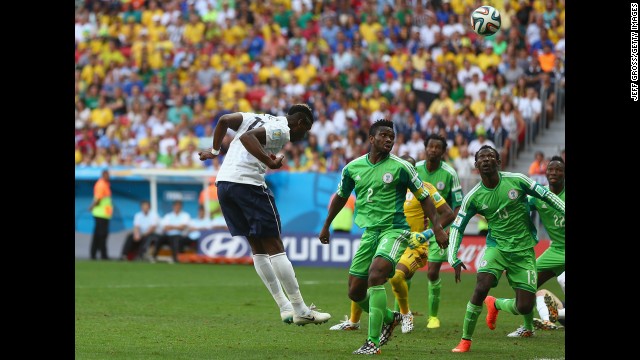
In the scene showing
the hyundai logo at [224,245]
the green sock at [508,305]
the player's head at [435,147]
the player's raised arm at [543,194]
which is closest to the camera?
the player's raised arm at [543,194]

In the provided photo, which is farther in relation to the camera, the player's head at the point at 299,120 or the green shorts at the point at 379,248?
the player's head at the point at 299,120

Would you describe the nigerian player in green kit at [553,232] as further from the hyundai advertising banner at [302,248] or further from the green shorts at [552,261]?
the hyundai advertising banner at [302,248]

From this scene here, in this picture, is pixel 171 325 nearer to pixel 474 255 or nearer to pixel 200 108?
pixel 474 255

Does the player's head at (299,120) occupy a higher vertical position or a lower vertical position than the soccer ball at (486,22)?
lower

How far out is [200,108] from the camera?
29.0 metres

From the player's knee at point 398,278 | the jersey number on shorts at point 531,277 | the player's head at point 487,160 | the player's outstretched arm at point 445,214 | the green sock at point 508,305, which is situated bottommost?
the green sock at point 508,305

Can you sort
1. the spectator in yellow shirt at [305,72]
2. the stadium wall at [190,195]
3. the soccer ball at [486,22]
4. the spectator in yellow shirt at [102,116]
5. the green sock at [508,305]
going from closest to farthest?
1. the green sock at [508,305]
2. the soccer ball at [486,22]
3. the stadium wall at [190,195]
4. the spectator in yellow shirt at [305,72]
5. the spectator in yellow shirt at [102,116]

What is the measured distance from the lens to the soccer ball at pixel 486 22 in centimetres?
1470

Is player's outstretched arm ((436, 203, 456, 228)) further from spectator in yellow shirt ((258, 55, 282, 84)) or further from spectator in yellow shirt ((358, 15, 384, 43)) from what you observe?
spectator in yellow shirt ((258, 55, 282, 84))

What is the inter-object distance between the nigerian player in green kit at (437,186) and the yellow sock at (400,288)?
442mm

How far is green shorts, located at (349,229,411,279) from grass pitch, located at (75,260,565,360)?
2.60ft

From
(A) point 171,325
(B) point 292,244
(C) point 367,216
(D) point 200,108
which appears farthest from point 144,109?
(C) point 367,216

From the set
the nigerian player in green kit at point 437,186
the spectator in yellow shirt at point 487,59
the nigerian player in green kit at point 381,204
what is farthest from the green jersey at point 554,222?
the spectator in yellow shirt at point 487,59

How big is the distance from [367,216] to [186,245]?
15.5m
